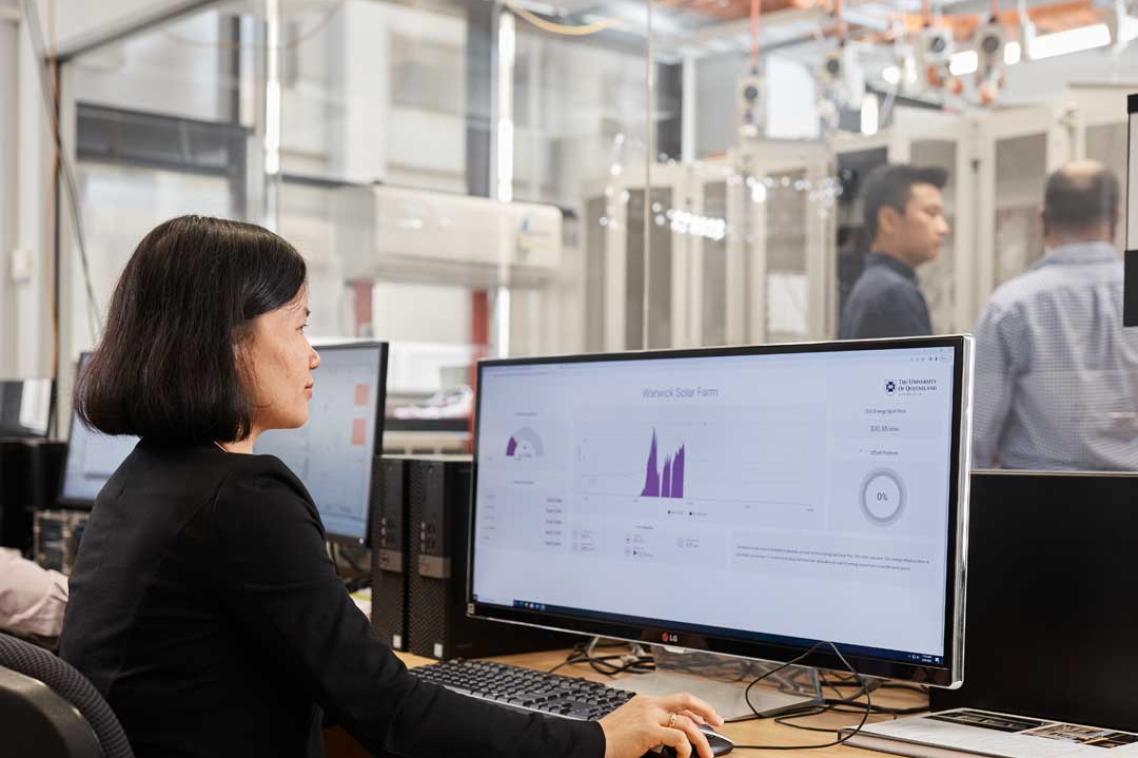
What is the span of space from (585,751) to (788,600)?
13.0 inches

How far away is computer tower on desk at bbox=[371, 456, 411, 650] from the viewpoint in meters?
1.84

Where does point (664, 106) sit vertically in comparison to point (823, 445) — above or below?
above

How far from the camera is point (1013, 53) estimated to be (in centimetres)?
380

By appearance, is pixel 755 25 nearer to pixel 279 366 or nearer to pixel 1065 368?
pixel 1065 368

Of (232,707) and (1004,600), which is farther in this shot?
(1004,600)

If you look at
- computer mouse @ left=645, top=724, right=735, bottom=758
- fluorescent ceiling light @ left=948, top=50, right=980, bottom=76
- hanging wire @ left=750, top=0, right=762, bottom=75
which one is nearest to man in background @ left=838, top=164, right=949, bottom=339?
fluorescent ceiling light @ left=948, top=50, right=980, bottom=76

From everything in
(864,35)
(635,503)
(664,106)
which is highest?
(864,35)

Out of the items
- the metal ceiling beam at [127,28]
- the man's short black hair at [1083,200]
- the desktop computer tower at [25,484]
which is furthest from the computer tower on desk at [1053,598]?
the metal ceiling beam at [127,28]

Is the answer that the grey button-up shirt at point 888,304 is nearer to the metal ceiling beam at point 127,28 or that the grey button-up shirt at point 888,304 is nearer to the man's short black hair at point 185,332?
the metal ceiling beam at point 127,28

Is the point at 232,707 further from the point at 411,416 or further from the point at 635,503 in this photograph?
the point at 411,416

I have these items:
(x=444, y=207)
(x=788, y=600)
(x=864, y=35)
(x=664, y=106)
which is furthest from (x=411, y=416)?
(x=788, y=600)

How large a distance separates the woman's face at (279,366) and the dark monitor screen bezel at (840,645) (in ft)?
1.37

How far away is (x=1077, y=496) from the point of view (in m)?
1.31

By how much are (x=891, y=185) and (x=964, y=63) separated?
0.58 metres
